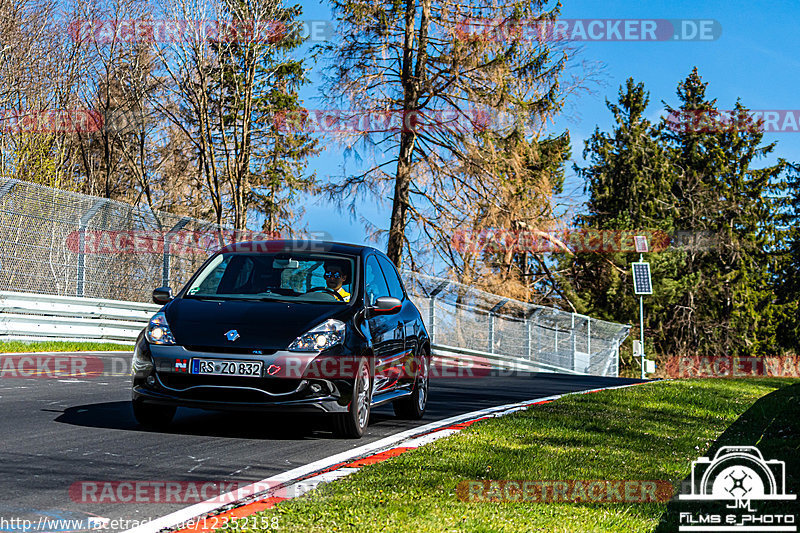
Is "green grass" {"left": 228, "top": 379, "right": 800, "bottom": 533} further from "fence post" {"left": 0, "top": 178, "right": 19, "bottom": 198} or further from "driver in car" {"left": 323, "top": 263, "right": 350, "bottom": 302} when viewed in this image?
"fence post" {"left": 0, "top": 178, "right": 19, "bottom": 198}

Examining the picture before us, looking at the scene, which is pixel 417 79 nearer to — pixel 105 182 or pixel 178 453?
pixel 105 182

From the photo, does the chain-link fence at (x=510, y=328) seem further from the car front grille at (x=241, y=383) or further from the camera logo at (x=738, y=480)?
the camera logo at (x=738, y=480)

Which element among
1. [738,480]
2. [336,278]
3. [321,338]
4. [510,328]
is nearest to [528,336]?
[510,328]

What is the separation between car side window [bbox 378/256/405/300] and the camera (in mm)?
9727

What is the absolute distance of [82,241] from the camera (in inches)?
738

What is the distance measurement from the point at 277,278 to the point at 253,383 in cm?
155

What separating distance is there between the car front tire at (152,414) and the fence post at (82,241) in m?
11.6

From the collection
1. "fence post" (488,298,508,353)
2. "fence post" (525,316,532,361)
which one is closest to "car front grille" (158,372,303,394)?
"fence post" (488,298,508,353)

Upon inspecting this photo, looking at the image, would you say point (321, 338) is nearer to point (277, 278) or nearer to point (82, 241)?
point (277, 278)

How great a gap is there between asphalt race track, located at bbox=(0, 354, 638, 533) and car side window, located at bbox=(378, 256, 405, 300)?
4.31ft

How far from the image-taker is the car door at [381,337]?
825cm

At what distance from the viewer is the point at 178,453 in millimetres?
6664

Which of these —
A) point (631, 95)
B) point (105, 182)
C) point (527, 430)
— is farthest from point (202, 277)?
point (631, 95)

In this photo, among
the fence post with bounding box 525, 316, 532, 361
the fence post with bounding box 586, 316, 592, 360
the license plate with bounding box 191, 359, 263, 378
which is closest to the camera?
the license plate with bounding box 191, 359, 263, 378
